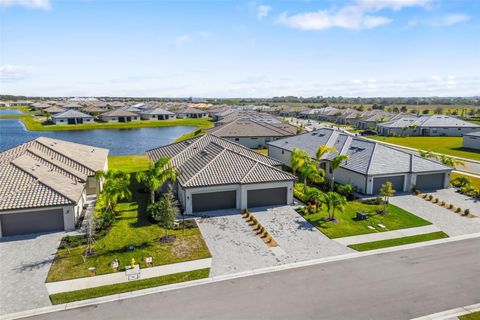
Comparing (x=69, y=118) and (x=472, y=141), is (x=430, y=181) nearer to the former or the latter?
(x=472, y=141)

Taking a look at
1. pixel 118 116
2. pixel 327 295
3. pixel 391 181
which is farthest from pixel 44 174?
pixel 118 116

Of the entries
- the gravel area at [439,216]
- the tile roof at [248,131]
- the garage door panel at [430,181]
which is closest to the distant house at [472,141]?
the garage door panel at [430,181]

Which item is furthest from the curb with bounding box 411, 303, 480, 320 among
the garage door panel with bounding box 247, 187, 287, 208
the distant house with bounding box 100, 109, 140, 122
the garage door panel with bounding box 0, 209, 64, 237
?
the distant house with bounding box 100, 109, 140, 122

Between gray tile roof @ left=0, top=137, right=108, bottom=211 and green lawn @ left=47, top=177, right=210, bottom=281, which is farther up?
gray tile roof @ left=0, top=137, right=108, bottom=211

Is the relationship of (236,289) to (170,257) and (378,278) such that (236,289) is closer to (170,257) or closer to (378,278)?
(170,257)

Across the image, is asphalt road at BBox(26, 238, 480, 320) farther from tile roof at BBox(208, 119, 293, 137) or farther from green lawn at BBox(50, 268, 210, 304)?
tile roof at BBox(208, 119, 293, 137)

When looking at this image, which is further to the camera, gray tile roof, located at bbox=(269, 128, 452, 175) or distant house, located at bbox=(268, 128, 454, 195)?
gray tile roof, located at bbox=(269, 128, 452, 175)

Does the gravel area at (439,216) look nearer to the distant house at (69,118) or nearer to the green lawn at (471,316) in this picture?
the green lawn at (471,316)
